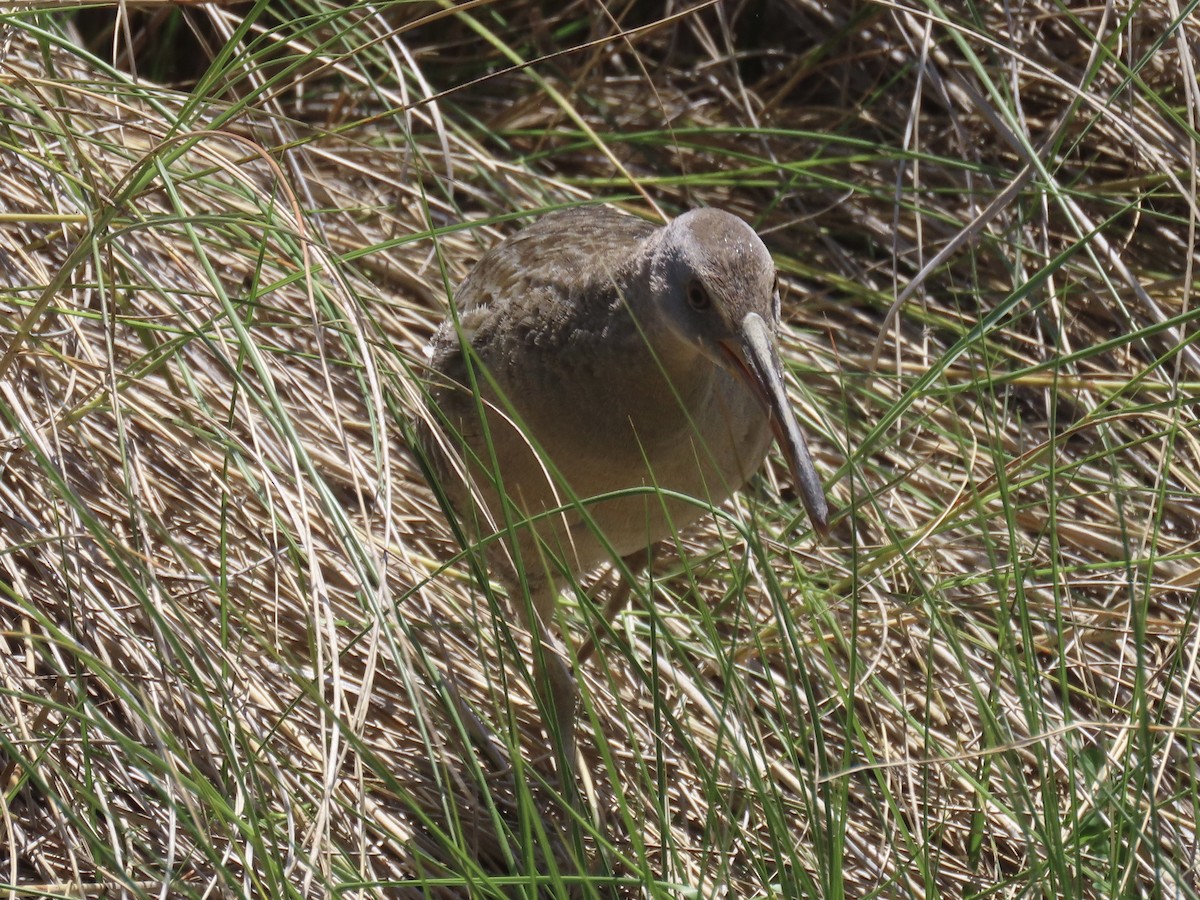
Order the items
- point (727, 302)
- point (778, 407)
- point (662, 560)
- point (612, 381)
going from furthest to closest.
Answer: point (662, 560) → point (612, 381) → point (727, 302) → point (778, 407)

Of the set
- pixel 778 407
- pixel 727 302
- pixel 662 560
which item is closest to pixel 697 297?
pixel 727 302

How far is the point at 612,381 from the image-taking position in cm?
314

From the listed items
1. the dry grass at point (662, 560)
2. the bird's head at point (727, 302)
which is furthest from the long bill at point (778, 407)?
the dry grass at point (662, 560)

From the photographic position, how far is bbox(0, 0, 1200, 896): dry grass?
2.36 meters

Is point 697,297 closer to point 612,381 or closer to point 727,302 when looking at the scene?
point 727,302

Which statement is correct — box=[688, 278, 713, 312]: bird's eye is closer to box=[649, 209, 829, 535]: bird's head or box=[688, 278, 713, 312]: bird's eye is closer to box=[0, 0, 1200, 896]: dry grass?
box=[649, 209, 829, 535]: bird's head

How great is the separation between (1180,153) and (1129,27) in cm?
45

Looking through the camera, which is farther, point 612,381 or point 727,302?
point 612,381

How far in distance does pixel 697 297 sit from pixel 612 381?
1.13 feet

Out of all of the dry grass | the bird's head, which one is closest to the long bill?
the bird's head

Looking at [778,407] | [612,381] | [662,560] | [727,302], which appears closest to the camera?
[778,407]

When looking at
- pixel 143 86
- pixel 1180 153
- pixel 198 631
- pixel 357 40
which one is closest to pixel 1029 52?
pixel 1180 153

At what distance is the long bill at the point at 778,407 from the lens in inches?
102

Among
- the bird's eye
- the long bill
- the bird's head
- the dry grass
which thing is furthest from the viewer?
the bird's eye
